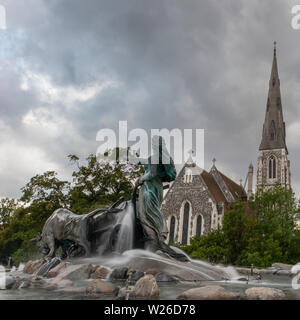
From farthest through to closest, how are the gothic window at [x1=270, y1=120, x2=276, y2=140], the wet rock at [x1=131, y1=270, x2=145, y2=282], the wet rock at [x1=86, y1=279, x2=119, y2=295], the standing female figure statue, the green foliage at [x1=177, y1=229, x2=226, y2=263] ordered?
the gothic window at [x1=270, y1=120, x2=276, y2=140]
the green foliage at [x1=177, y1=229, x2=226, y2=263]
the standing female figure statue
the wet rock at [x1=131, y1=270, x2=145, y2=282]
the wet rock at [x1=86, y1=279, x2=119, y2=295]

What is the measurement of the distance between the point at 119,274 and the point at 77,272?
3.17ft

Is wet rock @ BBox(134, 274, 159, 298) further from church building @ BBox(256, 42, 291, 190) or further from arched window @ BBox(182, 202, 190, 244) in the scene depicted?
church building @ BBox(256, 42, 291, 190)

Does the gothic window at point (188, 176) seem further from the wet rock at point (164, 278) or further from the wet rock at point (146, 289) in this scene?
the wet rock at point (146, 289)

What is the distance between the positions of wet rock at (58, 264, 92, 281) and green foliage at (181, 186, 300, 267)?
11.2 metres

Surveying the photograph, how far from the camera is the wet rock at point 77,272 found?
7.41 metres

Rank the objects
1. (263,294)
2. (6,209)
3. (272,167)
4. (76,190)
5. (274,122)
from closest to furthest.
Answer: (263,294), (76,190), (6,209), (272,167), (274,122)

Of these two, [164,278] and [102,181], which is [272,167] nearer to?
[102,181]

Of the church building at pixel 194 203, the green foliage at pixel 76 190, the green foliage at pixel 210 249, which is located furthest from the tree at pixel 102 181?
the church building at pixel 194 203

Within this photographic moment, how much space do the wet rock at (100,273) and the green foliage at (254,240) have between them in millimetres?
10975

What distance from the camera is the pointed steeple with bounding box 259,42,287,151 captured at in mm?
55594

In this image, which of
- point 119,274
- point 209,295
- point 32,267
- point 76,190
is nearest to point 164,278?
point 119,274

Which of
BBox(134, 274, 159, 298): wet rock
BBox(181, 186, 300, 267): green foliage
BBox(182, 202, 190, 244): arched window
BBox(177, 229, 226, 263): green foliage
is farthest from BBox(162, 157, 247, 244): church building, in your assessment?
BBox(134, 274, 159, 298): wet rock

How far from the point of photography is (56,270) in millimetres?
8250
